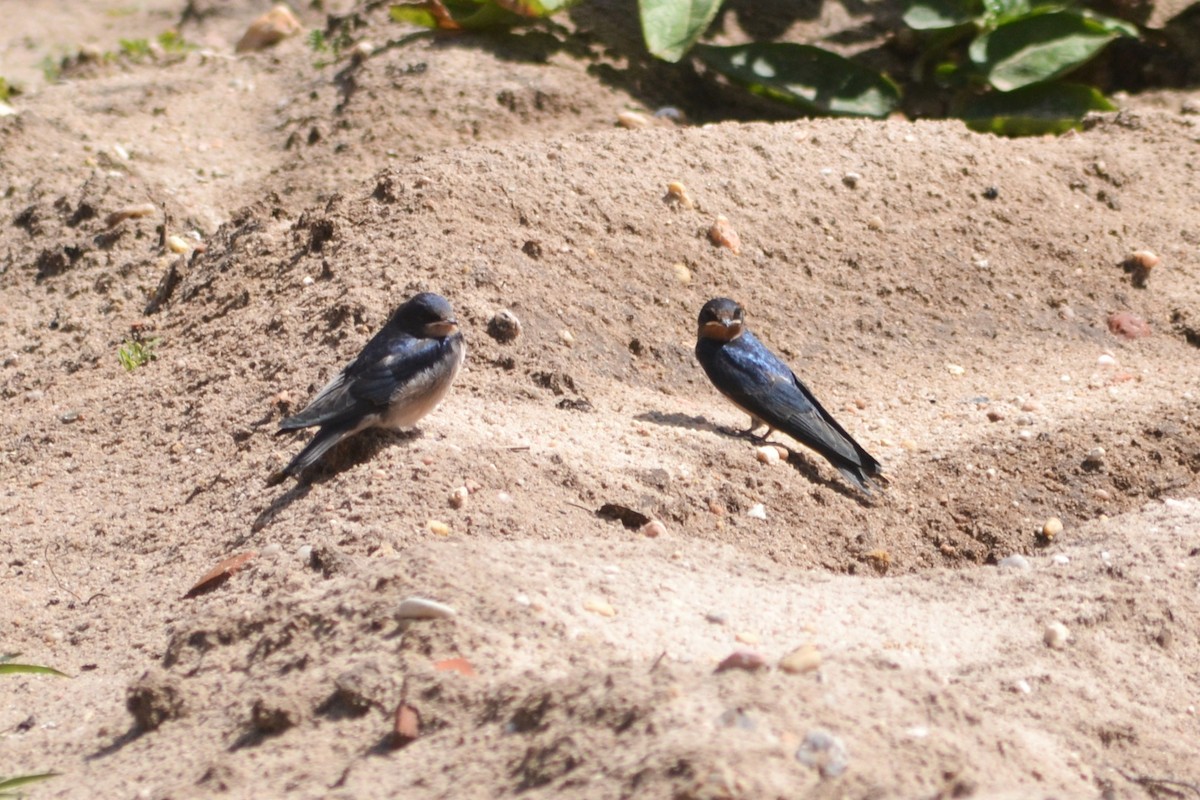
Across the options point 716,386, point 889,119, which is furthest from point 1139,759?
point 889,119

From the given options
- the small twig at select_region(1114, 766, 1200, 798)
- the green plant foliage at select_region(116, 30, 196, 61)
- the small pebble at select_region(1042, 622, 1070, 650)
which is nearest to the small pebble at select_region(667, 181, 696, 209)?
the small pebble at select_region(1042, 622, 1070, 650)

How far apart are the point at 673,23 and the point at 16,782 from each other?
552cm

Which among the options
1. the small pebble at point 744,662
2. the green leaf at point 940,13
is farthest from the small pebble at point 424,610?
the green leaf at point 940,13

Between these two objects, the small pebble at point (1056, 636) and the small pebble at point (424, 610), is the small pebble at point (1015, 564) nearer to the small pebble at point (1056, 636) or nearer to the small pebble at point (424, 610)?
the small pebble at point (1056, 636)

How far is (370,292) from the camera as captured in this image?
17.7 feet

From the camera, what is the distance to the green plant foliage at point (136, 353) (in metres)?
5.73

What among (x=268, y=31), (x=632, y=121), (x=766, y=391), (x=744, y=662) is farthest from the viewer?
(x=268, y=31)

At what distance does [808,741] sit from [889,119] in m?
5.29

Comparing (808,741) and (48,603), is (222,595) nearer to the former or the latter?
(48,603)

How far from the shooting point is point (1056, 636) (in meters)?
3.82

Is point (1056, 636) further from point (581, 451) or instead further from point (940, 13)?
point (940, 13)

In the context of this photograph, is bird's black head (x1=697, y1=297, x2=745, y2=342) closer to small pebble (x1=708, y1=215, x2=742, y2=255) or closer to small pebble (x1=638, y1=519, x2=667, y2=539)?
small pebble (x1=708, y1=215, x2=742, y2=255)

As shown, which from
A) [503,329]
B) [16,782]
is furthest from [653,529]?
[16,782]

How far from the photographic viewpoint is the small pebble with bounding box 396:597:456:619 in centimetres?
339
